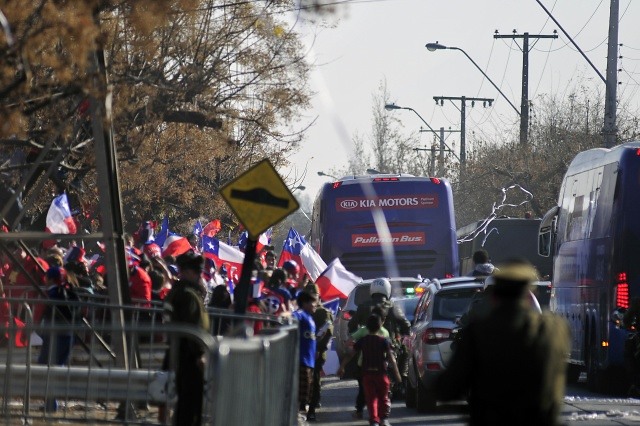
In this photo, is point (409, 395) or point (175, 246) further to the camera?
point (175, 246)

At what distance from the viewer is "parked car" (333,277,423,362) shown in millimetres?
24594

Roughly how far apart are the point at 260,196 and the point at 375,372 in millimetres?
2624

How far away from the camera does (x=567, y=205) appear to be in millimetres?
25547

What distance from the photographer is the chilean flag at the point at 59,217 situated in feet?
73.9

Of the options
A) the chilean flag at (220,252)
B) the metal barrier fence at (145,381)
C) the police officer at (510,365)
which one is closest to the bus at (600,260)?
the chilean flag at (220,252)

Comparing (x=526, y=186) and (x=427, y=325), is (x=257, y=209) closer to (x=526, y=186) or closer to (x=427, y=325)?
(x=427, y=325)

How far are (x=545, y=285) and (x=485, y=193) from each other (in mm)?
51839

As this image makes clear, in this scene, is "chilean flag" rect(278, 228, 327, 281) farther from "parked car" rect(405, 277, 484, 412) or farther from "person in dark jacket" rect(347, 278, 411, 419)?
"parked car" rect(405, 277, 484, 412)

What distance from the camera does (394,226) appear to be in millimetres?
31219

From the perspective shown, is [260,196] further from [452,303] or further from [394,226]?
[394,226]

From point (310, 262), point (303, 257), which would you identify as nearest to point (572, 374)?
point (310, 262)

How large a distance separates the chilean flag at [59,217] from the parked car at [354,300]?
4675 mm

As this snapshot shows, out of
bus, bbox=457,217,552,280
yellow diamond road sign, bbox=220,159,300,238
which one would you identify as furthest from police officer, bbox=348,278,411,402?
bus, bbox=457,217,552,280

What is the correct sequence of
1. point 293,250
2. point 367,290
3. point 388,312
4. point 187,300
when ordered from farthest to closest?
point 293,250 < point 367,290 < point 388,312 < point 187,300
